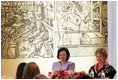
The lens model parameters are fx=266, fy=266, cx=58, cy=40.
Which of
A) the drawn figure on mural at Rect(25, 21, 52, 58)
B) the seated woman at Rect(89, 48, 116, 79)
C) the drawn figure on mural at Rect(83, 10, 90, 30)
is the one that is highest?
the drawn figure on mural at Rect(83, 10, 90, 30)

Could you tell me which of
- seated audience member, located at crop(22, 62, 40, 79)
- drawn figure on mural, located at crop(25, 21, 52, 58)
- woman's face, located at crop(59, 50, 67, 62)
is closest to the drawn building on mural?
drawn figure on mural, located at crop(25, 21, 52, 58)

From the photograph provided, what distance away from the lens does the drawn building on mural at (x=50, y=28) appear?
6.00 metres

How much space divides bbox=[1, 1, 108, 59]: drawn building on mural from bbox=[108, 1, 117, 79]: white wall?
9 cm

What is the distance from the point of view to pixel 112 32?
20.1ft

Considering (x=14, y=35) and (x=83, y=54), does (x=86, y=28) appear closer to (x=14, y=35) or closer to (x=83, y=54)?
(x=83, y=54)

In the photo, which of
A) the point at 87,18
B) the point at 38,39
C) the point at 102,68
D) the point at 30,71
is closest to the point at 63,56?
the point at 102,68

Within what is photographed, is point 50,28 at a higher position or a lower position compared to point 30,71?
higher

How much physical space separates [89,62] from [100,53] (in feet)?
5.84

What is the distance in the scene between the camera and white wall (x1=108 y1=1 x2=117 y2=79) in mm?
6000

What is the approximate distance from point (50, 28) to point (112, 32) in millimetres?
1428

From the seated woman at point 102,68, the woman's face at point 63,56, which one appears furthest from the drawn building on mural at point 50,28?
the seated woman at point 102,68

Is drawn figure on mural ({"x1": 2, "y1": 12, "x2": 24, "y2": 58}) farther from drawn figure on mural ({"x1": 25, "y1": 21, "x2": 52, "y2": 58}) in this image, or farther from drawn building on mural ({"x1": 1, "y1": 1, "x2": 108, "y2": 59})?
drawn figure on mural ({"x1": 25, "y1": 21, "x2": 52, "y2": 58})

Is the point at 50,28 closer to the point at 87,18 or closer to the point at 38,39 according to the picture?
the point at 38,39

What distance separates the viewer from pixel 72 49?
6102 millimetres
